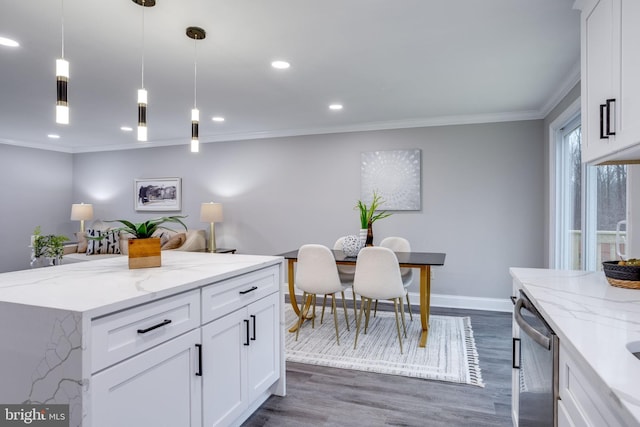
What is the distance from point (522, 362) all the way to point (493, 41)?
2033 millimetres

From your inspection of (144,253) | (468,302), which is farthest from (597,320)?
(468,302)

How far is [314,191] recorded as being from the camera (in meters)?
5.11

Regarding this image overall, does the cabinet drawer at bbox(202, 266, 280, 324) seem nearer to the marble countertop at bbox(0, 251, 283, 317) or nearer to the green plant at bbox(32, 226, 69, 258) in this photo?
the marble countertop at bbox(0, 251, 283, 317)

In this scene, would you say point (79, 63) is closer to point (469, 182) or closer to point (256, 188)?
point (256, 188)

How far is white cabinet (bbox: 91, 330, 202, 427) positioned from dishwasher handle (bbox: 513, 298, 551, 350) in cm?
138

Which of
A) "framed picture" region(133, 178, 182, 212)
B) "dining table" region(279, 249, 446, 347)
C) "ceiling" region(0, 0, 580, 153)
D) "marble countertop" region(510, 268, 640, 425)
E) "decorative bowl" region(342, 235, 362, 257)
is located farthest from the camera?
"framed picture" region(133, 178, 182, 212)

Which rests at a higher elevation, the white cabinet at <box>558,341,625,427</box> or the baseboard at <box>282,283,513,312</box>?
the white cabinet at <box>558,341,625,427</box>

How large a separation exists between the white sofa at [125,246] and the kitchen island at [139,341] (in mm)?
3370

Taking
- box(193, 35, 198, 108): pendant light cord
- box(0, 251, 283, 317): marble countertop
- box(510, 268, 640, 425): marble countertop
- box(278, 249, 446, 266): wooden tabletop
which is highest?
A: box(193, 35, 198, 108): pendant light cord

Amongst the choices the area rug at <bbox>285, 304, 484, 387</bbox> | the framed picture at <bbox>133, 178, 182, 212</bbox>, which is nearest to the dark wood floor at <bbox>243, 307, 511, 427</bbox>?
the area rug at <bbox>285, 304, 484, 387</bbox>

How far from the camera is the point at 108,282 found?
1.51m

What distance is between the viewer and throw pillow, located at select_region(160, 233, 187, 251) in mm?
5344

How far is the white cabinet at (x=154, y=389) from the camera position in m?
1.19

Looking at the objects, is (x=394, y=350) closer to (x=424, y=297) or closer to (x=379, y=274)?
(x=424, y=297)
